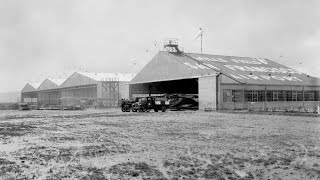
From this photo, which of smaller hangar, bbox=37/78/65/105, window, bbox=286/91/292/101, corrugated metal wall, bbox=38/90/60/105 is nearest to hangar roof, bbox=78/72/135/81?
smaller hangar, bbox=37/78/65/105

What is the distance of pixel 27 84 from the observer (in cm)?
10894

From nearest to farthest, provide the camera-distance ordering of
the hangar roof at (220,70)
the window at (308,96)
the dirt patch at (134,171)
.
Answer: the dirt patch at (134,171), the hangar roof at (220,70), the window at (308,96)

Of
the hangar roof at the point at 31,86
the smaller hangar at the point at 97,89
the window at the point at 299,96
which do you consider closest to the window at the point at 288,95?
the window at the point at 299,96

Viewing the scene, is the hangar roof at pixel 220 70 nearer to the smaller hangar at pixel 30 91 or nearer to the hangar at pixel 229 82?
the hangar at pixel 229 82

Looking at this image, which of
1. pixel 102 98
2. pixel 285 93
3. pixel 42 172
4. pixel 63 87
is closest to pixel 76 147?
pixel 42 172

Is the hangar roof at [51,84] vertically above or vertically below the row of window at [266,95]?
above

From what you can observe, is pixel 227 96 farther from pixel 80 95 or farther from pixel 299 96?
pixel 80 95

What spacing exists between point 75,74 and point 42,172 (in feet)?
232

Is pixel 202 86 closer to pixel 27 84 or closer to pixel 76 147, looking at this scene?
pixel 76 147

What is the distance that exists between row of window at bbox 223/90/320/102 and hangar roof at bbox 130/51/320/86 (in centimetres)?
132

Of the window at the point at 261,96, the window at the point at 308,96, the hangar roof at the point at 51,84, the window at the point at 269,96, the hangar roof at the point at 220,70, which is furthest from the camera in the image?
the hangar roof at the point at 51,84

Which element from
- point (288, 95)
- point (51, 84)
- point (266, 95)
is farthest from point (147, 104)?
point (51, 84)

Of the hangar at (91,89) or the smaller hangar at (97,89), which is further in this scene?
the hangar at (91,89)

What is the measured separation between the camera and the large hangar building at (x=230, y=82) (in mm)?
44594
